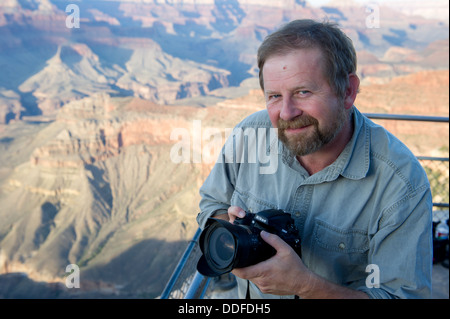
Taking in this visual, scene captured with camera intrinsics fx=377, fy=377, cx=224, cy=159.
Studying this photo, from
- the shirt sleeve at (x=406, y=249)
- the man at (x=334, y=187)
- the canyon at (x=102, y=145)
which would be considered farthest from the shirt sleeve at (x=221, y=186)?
the canyon at (x=102, y=145)

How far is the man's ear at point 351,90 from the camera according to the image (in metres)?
1.47

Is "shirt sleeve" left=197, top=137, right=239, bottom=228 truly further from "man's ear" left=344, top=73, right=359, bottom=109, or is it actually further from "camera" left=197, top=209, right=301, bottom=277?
"man's ear" left=344, top=73, right=359, bottom=109

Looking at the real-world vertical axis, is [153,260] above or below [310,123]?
below

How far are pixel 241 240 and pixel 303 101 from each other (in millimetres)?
560

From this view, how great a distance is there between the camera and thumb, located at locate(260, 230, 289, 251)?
1.28m

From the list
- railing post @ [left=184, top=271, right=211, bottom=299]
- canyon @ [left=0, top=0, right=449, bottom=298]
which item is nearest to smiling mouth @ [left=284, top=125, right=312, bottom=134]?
railing post @ [left=184, top=271, right=211, bottom=299]

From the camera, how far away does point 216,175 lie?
181 cm

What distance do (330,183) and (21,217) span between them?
45065 mm

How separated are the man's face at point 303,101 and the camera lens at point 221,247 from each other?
430 millimetres

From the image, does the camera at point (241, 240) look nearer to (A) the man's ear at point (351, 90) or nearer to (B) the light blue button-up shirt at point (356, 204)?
(B) the light blue button-up shirt at point (356, 204)

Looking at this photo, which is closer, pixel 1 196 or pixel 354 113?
pixel 354 113

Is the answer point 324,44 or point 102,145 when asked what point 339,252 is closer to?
point 324,44

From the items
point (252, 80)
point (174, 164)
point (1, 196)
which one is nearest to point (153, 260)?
point (174, 164)
